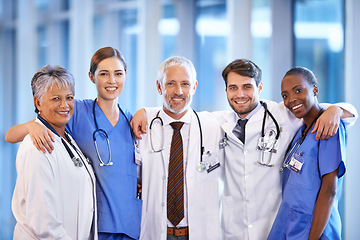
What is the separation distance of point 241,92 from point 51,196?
1.11 m

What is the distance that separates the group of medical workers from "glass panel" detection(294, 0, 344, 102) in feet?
3.69

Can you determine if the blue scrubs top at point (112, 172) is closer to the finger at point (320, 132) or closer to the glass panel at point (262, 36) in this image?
the finger at point (320, 132)

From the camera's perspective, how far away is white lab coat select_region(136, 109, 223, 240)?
1.90 metres

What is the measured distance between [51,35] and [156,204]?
471cm

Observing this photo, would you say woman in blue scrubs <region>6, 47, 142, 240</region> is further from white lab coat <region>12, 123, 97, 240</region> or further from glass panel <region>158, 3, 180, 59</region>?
glass panel <region>158, 3, 180, 59</region>

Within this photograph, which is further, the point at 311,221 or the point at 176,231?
the point at 176,231

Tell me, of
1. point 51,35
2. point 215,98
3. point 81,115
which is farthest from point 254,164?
point 51,35

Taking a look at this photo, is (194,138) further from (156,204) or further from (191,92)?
(156,204)

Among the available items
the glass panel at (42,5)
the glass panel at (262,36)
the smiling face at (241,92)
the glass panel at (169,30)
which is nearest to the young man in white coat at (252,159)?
the smiling face at (241,92)

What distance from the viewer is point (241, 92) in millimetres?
1928

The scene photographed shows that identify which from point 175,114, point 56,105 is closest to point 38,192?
point 56,105

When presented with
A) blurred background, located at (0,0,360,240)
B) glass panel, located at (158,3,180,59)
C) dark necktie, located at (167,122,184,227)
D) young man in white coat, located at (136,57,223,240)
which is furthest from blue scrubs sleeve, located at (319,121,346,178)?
glass panel, located at (158,3,180,59)

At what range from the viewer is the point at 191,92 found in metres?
2.00

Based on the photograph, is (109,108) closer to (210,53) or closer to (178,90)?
(178,90)
